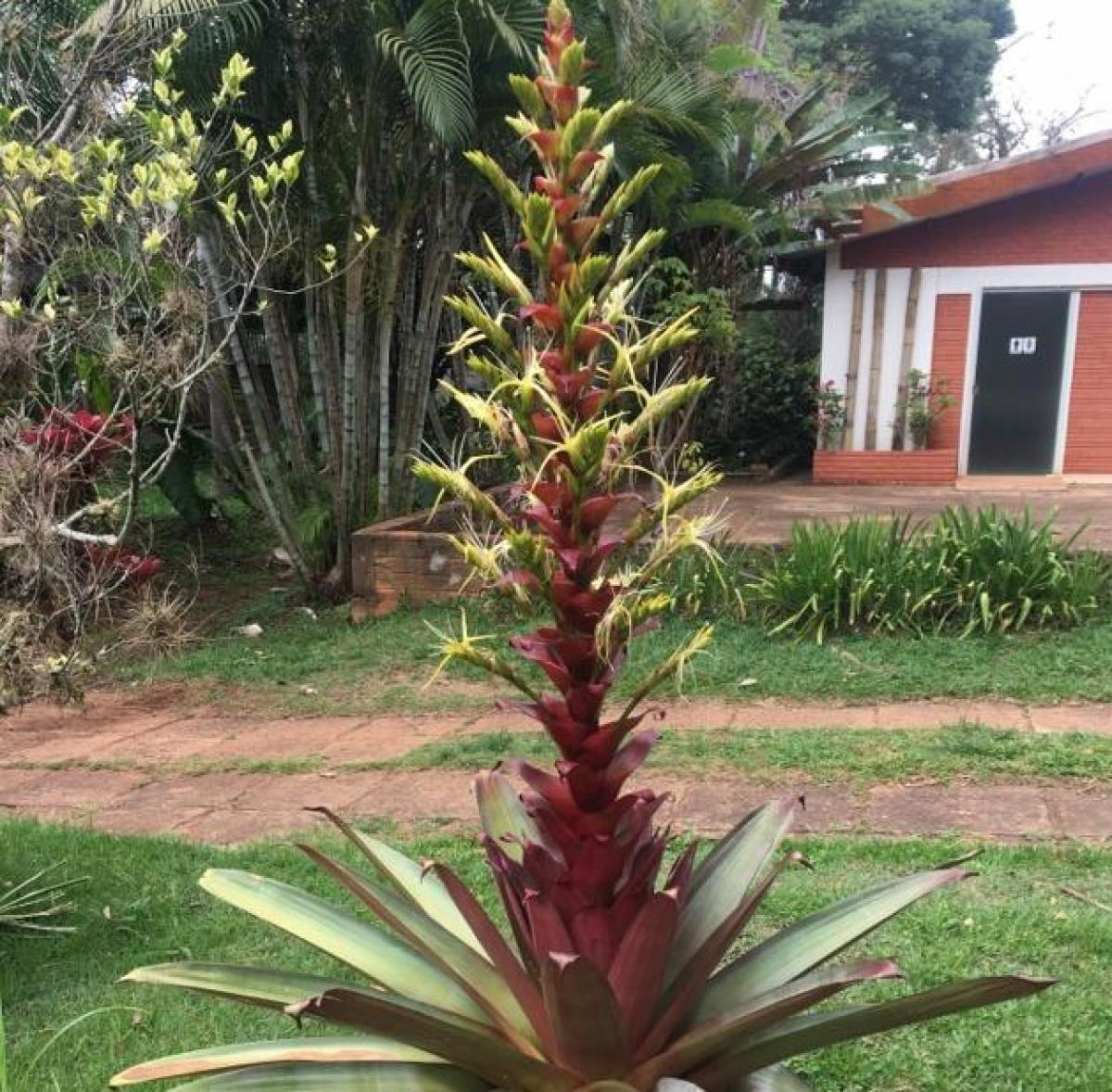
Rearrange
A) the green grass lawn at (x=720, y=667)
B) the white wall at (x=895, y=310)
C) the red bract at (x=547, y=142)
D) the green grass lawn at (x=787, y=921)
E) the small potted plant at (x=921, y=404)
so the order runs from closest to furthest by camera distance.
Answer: the red bract at (x=547, y=142) → the green grass lawn at (x=787, y=921) → the green grass lawn at (x=720, y=667) → the white wall at (x=895, y=310) → the small potted plant at (x=921, y=404)

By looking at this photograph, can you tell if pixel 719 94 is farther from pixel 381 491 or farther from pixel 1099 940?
pixel 1099 940

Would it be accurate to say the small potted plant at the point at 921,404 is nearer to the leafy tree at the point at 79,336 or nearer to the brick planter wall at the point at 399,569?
the brick planter wall at the point at 399,569

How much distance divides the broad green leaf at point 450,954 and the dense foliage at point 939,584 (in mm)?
5738

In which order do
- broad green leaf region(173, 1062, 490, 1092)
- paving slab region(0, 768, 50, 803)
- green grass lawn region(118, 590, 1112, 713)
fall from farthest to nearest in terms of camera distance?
1. green grass lawn region(118, 590, 1112, 713)
2. paving slab region(0, 768, 50, 803)
3. broad green leaf region(173, 1062, 490, 1092)

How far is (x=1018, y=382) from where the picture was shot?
535 inches

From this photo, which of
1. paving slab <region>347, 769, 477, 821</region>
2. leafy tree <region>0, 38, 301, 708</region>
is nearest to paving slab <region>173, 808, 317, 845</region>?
paving slab <region>347, 769, 477, 821</region>

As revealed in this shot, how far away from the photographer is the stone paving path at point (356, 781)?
4.38m

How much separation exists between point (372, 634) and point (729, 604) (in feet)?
9.49

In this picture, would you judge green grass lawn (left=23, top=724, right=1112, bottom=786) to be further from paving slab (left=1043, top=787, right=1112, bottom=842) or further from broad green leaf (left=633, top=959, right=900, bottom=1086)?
broad green leaf (left=633, top=959, right=900, bottom=1086)

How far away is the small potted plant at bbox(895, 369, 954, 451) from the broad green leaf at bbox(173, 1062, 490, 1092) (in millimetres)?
13010

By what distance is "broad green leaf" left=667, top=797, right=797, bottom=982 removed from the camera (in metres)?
1.89

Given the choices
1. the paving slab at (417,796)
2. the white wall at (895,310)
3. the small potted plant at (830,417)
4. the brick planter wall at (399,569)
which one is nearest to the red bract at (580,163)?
the paving slab at (417,796)

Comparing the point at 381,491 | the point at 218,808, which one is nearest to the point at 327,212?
the point at 381,491

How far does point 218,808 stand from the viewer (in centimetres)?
516
